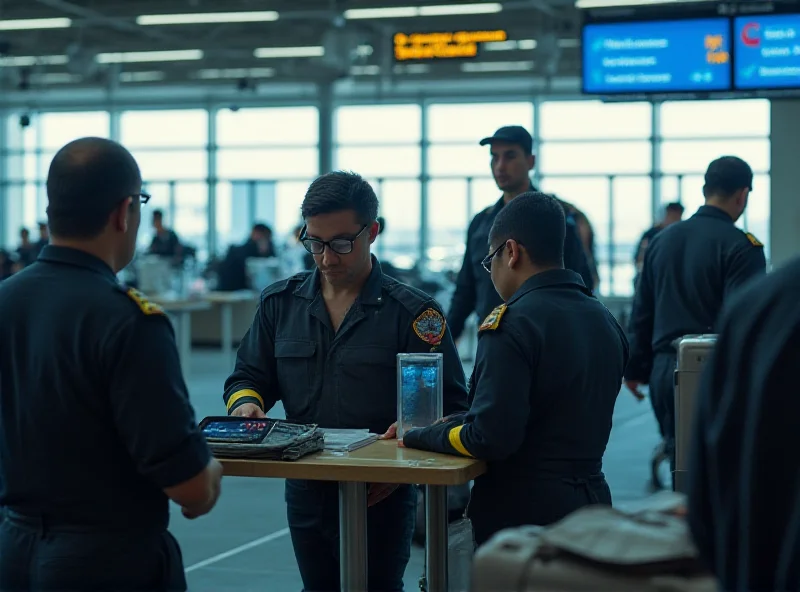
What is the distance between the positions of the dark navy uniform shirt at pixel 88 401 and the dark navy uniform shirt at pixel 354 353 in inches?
36.1

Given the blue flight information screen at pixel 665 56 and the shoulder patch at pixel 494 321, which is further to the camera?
the blue flight information screen at pixel 665 56

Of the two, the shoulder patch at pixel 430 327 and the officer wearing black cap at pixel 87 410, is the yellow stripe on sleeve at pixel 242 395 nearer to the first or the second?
the shoulder patch at pixel 430 327

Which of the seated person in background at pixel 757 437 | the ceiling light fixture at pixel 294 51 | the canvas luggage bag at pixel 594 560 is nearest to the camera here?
the seated person in background at pixel 757 437

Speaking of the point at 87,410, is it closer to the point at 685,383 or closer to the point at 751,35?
the point at 685,383

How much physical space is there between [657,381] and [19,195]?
68.4ft

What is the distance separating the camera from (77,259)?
1.95 meters

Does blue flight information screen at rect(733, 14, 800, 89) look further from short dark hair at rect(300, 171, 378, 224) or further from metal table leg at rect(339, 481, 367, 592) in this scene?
metal table leg at rect(339, 481, 367, 592)

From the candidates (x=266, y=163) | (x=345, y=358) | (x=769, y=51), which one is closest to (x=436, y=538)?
(x=345, y=358)

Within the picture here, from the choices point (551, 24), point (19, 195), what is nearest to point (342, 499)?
point (551, 24)

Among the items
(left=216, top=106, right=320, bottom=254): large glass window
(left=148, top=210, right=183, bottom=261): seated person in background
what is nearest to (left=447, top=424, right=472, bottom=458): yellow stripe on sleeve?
(left=148, top=210, right=183, bottom=261): seated person in background

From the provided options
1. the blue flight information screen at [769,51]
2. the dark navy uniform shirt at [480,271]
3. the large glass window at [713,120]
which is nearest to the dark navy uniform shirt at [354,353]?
the dark navy uniform shirt at [480,271]

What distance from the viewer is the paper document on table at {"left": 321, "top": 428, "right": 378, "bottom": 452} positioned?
2.64m

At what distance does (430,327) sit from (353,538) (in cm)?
58

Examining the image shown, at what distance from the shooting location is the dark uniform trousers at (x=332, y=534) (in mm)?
2787
